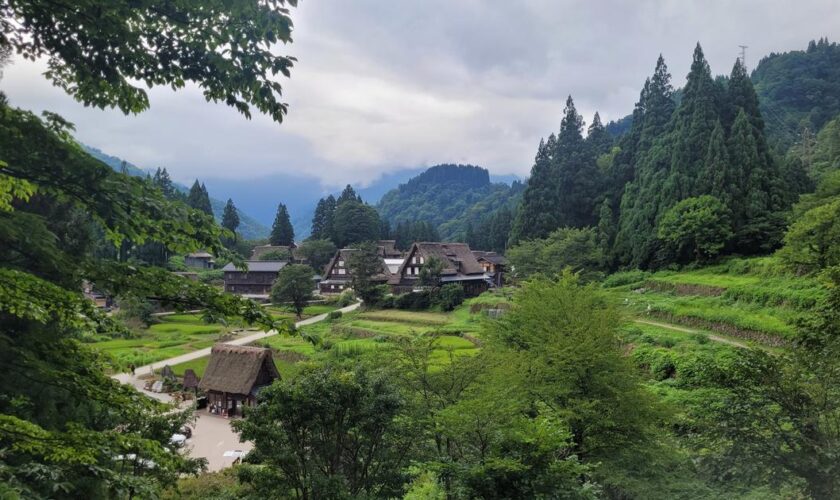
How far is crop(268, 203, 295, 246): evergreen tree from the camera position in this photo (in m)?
66.0

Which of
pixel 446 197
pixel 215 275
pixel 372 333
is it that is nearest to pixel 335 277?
pixel 215 275

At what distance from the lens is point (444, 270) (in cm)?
4384

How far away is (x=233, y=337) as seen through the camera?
34.2m

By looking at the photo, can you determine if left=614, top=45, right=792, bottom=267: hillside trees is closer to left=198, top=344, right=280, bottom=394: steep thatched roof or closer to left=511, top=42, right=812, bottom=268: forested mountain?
left=511, top=42, right=812, bottom=268: forested mountain

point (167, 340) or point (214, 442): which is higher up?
point (167, 340)

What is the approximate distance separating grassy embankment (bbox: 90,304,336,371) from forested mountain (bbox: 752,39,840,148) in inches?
2457

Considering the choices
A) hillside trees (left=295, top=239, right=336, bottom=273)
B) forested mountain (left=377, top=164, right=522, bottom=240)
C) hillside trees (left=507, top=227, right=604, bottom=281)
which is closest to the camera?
hillside trees (left=507, top=227, right=604, bottom=281)

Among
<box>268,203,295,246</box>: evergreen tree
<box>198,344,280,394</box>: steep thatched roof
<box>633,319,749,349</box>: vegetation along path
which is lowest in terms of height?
<box>198,344,280,394</box>: steep thatched roof

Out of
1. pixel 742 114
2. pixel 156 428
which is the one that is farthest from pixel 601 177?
pixel 156 428

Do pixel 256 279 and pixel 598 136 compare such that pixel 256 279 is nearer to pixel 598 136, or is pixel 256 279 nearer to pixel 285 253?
pixel 285 253

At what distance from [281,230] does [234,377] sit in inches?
1867

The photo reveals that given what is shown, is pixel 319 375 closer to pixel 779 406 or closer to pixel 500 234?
pixel 779 406

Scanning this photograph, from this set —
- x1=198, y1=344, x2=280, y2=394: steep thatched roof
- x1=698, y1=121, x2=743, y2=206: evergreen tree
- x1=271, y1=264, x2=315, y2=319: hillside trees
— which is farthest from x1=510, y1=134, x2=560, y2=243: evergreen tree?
x1=198, y1=344, x2=280, y2=394: steep thatched roof

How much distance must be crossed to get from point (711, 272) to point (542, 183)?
22.3 metres
